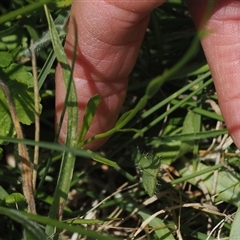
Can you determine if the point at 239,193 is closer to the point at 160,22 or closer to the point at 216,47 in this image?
the point at 216,47

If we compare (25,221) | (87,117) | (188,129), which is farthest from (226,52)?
(25,221)

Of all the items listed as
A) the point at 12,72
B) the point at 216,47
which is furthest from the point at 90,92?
the point at 216,47

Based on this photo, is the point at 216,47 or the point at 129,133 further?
the point at 129,133

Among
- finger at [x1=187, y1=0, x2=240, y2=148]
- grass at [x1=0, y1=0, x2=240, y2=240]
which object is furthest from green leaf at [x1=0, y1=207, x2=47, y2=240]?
finger at [x1=187, y1=0, x2=240, y2=148]

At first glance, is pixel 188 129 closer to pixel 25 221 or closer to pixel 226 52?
pixel 226 52

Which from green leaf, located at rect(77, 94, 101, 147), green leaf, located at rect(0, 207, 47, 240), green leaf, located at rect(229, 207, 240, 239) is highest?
green leaf, located at rect(77, 94, 101, 147)

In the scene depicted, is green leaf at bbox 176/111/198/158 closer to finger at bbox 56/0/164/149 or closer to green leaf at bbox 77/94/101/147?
finger at bbox 56/0/164/149
